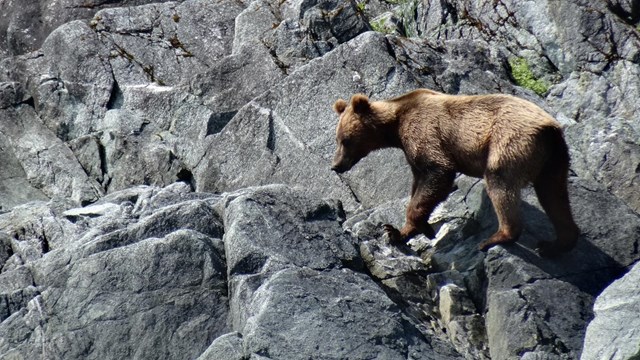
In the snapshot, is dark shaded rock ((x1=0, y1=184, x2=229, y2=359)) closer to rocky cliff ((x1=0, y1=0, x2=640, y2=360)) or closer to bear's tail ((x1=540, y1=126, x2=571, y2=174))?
rocky cliff ((x1=0, y1=0, x2=640, y2=360))

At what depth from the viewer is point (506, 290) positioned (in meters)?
12.5

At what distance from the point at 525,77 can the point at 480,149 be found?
21.6 feet

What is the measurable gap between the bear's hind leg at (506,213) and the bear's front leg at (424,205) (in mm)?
984

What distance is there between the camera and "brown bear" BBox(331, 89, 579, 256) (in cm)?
1319

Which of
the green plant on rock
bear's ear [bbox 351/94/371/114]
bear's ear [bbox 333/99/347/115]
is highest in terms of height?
bear's ear [bbox 351/94/371/114]

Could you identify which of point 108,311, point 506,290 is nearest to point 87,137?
point 108,311

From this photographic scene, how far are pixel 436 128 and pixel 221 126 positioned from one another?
5.47 meters

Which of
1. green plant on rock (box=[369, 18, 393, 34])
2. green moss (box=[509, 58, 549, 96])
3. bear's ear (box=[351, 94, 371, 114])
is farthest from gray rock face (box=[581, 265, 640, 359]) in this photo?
green plant on rock (box=[369, 18, 393, 34])

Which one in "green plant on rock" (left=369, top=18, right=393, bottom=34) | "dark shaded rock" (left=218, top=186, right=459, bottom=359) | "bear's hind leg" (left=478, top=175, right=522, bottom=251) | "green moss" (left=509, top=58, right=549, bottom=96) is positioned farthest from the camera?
"green plant on rock" (left=369, top=18, right=393, bottom=34)

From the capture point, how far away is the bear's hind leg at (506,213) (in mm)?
13109

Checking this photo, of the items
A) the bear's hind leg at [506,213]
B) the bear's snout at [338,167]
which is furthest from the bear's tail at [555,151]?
the bear's snout at [338,167]

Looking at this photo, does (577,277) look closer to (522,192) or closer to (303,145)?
(522,192)

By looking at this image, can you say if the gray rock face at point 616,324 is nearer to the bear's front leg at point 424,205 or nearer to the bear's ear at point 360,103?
the bear's front leg at point 424,205

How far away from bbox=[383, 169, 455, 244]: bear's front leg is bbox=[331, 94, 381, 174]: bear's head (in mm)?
1631
